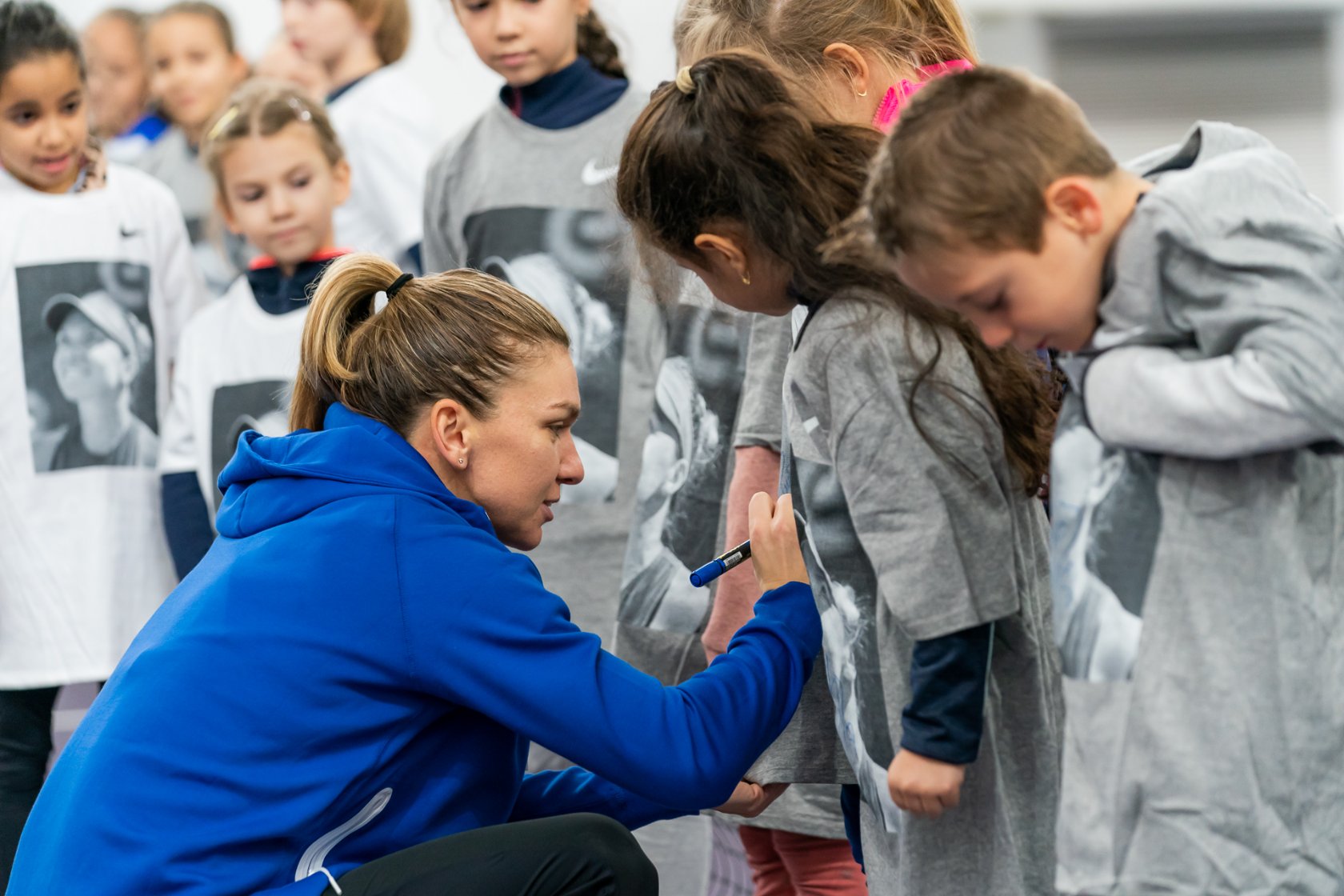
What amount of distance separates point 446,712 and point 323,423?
35cm

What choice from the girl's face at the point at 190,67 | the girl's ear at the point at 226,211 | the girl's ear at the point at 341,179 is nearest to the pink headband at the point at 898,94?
the girl's ear at the point at 341,179

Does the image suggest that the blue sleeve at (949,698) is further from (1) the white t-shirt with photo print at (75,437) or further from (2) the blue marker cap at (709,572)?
(1) the white t-shirt with photo print at (75,437)

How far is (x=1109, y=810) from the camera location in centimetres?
116

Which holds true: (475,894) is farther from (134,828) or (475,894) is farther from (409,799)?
(134,828)

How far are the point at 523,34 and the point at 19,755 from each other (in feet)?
4.38

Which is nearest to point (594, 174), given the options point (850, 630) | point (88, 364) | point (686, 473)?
point (686, 473)

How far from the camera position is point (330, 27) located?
3453mm

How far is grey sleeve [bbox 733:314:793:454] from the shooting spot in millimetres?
1740

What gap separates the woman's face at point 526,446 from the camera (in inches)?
60.7

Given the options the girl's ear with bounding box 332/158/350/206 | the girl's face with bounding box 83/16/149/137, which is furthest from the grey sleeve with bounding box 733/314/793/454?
the girl's face with bounding box 83/16/149/137

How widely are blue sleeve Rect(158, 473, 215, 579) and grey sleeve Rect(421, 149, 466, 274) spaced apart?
556 mm

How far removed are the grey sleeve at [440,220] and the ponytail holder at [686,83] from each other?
988mm

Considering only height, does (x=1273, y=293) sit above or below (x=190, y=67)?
below

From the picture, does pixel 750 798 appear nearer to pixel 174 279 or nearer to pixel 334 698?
pixel 334 698
